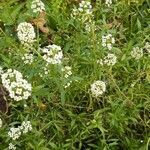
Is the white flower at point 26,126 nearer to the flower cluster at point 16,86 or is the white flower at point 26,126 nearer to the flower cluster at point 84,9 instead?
the flower cluster at point 16,86

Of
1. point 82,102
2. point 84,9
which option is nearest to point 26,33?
point 84,9

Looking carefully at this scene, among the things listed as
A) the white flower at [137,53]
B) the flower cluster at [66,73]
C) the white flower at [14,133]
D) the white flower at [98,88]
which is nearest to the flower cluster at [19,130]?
the white flower at [14,133]

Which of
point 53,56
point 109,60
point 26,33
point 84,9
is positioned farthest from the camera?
point 84,9

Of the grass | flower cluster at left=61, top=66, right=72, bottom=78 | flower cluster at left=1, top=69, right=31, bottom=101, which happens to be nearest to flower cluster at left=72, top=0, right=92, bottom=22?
the grass

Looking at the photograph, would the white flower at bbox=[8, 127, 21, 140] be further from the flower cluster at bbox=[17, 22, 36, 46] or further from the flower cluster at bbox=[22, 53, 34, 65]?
the flower cluster at bbox=[17, 22, 36, 46]

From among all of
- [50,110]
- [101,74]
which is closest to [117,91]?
[101,74]

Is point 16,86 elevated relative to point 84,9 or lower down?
lower down

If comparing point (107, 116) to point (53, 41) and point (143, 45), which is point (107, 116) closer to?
point (143, 45)

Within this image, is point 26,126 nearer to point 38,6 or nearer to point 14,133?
point 14,133
